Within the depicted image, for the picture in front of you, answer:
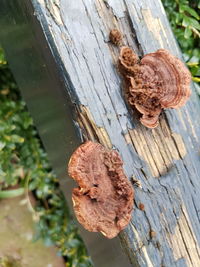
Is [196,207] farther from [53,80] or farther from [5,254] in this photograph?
[5,254]

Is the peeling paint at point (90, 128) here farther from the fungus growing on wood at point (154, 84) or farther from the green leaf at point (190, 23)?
the green leaf at point (190, 23)

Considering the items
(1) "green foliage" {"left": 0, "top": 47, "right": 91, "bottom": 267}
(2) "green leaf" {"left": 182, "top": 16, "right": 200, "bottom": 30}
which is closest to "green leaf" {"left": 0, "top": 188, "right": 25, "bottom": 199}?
(1) "green foliage" {"left": 0, "top": 47, "right": 91, "bottom": 267}

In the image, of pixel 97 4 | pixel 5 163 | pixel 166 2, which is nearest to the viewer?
pixel 97 4

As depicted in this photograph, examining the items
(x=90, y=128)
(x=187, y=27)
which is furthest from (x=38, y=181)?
(x=187, y=27)

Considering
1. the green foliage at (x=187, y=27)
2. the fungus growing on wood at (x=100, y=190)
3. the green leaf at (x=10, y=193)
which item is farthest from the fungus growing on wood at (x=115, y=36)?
the green leaf at (x=10, y=193)

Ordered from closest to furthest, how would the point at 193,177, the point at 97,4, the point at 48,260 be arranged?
the point at 97,4 < the point at 193,177 < the point at 48,260

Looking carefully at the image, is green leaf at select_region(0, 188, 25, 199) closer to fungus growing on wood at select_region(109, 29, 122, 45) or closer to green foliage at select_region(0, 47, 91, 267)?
green foliage at select_region(0, 47, 91, 267)

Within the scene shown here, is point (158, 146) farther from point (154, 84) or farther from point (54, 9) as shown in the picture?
point (54, 9)

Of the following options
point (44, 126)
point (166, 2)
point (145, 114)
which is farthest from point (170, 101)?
point (166, 2)
